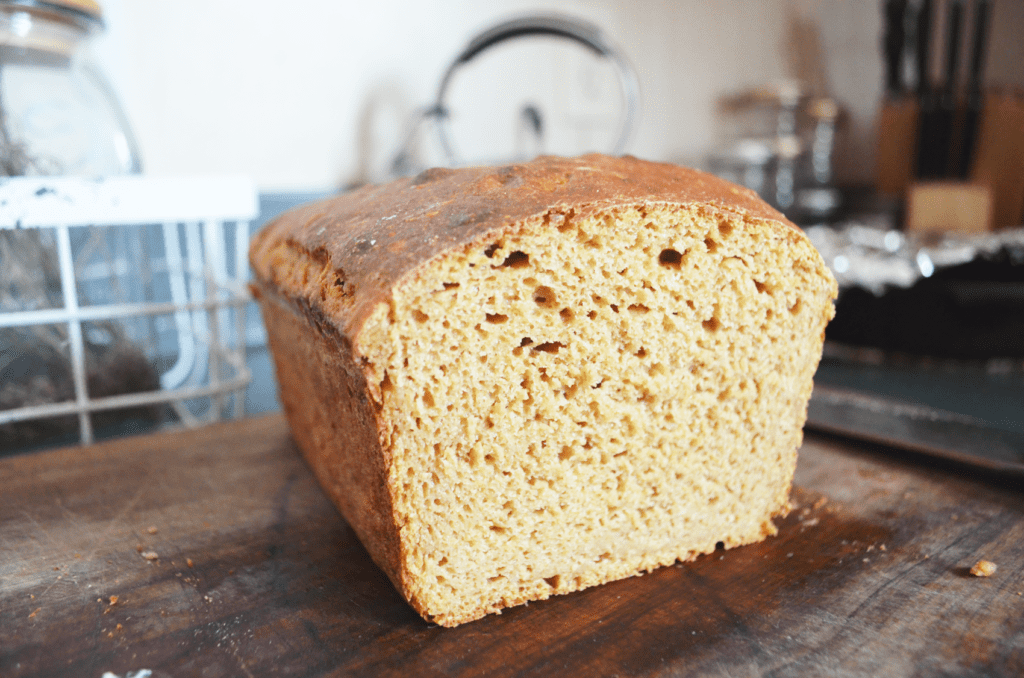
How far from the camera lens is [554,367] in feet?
2.34

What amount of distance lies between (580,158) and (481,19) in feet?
5.06

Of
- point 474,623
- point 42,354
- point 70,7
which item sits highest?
point 70,7

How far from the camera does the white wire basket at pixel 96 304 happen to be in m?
0.99

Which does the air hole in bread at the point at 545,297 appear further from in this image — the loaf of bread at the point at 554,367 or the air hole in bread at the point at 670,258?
the air hole in bread at the point at 670,258

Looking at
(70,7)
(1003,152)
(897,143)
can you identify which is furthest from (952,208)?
(70,7)

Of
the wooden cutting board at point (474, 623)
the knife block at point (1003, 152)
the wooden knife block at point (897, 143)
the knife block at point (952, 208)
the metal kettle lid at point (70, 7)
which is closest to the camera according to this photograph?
the wooden cutting board at point (474, 623)

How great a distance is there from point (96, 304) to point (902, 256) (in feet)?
6.13

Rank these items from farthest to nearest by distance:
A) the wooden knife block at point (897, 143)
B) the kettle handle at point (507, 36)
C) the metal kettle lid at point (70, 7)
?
the wooden knife block at point (897, 143) < the kettle handle at point (507, 36) < the metal kettle lid at point (70, 7)

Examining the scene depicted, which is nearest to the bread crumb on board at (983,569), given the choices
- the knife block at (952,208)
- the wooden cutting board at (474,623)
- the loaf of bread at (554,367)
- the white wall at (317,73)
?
the wooden cutting board at (474,623)

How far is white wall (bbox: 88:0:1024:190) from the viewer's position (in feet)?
5.31

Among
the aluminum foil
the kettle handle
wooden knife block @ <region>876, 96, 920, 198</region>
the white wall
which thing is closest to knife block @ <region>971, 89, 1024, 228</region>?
wooden knife block @ <region>876, 96, 920, 198</region>

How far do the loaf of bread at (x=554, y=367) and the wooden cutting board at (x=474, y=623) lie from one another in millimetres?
53

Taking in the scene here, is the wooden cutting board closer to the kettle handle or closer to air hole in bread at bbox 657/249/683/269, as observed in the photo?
air hole in bread at bbox 657/249/683/269

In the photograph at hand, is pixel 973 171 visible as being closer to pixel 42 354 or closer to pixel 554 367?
pixel 554 367
